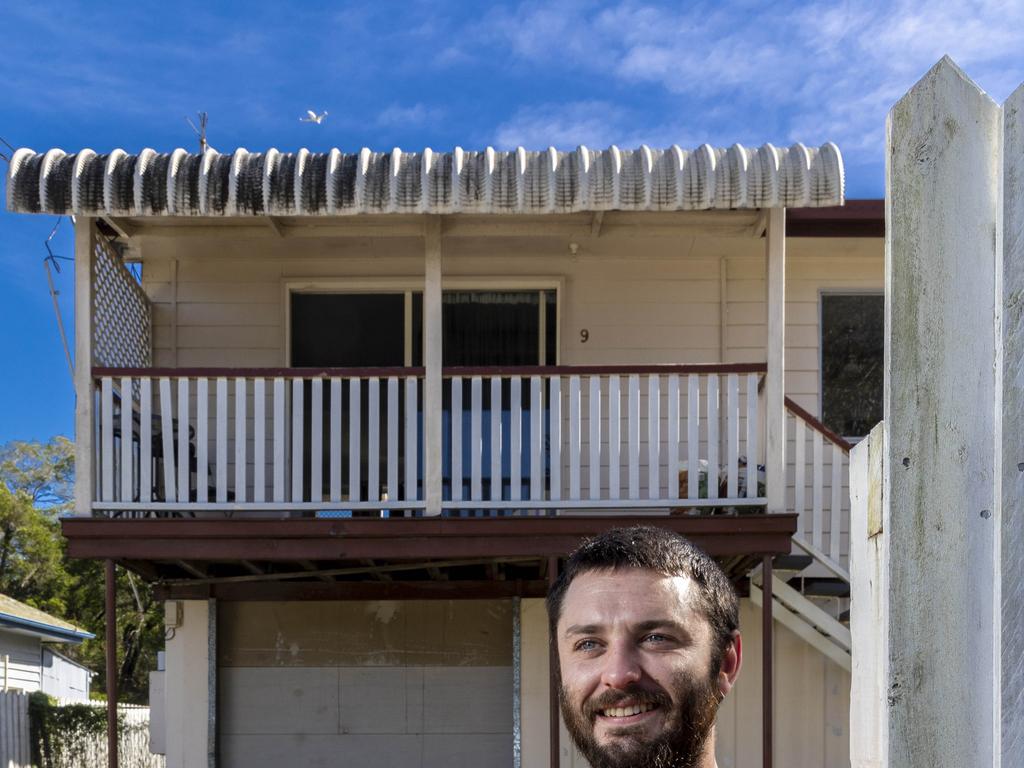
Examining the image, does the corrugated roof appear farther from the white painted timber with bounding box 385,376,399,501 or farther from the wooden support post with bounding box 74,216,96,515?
the white painted timber with bounding box 385,376,399,501

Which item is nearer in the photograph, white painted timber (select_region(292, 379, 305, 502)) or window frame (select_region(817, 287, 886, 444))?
white painted timber (select_region(292, 379, 305, 502))

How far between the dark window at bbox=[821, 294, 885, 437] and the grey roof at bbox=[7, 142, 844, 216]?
2.51 m

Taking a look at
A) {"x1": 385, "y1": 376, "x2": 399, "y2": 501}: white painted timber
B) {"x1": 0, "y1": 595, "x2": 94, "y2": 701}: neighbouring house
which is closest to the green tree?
{"x1": 0, "y1": 595, "x2": 94, "y2": 701}: neighbouring house

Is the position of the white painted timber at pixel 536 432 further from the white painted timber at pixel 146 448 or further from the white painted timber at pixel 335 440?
the white painted timber at pixel 146 448

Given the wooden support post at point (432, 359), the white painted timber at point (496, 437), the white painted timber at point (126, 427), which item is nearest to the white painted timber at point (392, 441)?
the wooden support post at point (432, 359)

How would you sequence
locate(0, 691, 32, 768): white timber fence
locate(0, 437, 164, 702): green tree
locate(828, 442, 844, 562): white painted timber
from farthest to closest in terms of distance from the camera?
locate(0, 437, 164, 702): green tree → locate(0, 691, 32, 768): white timber fence → locate(828, 442, 844, 562): white painted timber

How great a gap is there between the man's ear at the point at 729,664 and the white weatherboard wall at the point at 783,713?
8.35 m

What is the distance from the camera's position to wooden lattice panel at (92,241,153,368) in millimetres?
9164

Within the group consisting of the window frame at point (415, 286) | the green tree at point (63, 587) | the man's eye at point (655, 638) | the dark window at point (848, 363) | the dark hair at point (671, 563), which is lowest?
the green tree at point (63, 587)

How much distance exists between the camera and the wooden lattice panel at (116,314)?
9164 millimetres

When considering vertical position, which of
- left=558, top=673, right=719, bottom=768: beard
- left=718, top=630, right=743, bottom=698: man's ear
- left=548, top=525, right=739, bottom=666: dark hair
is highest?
left=548, top=525, right=739, bottom=666: dark hair

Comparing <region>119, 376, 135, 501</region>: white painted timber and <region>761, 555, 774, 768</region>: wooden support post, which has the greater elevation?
<region>119, 376, 135, 501</region>: white painted timber

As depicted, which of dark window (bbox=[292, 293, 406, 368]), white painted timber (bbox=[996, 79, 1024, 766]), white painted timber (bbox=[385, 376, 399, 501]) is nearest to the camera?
white painted timber (bbox=[996, 79, 1024, 766])

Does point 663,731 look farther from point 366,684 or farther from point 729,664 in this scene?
point 366,684
